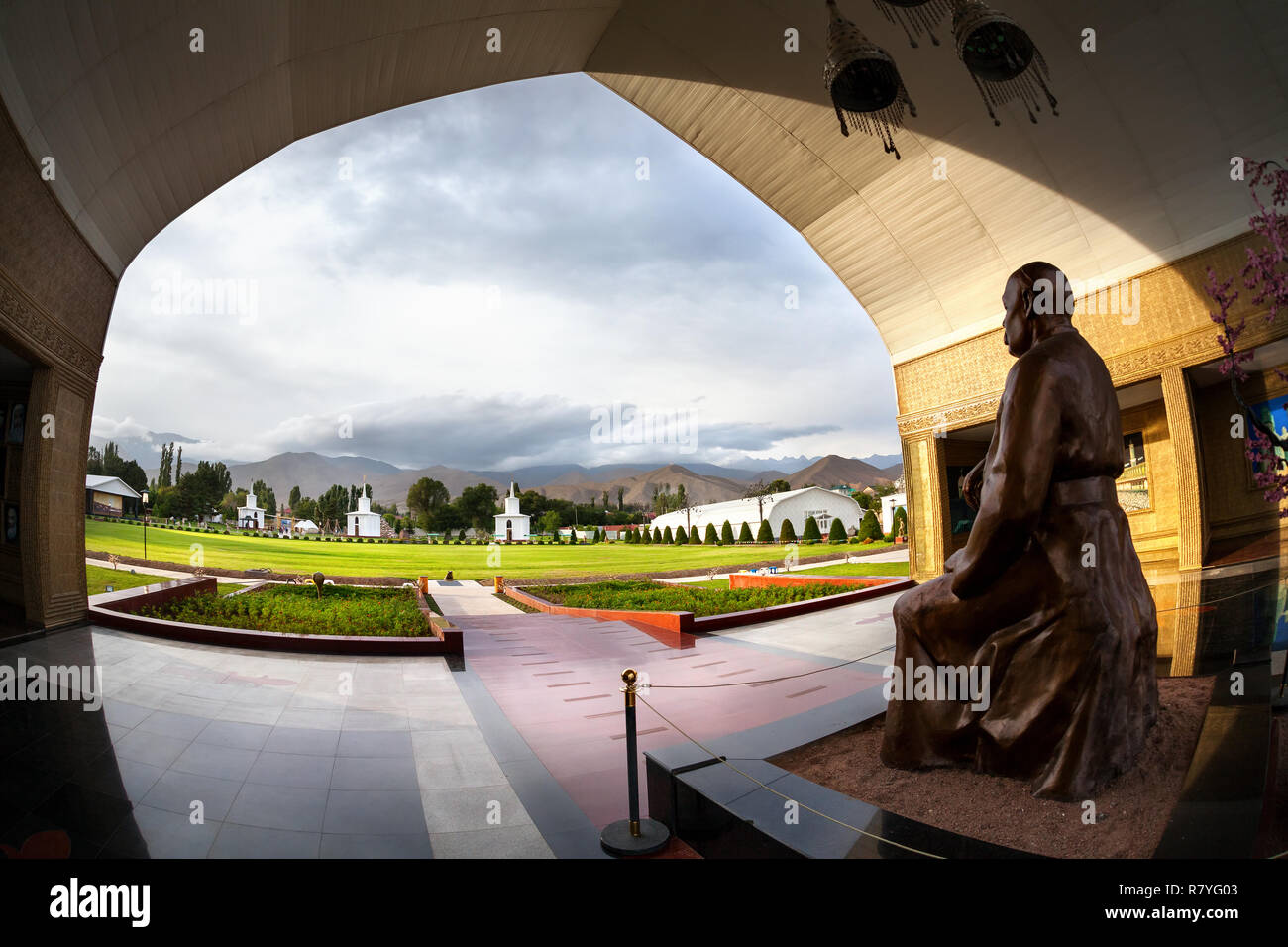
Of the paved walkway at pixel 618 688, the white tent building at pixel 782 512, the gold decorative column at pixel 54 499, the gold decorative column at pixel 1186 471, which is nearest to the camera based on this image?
the paved walkway at pixel 618 688

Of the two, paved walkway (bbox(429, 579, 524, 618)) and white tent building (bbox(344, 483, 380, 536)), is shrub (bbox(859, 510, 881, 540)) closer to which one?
paved walkway (bbox(429, 579, 524, 618))

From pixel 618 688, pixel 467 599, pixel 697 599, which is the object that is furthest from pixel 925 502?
pixel 467 599

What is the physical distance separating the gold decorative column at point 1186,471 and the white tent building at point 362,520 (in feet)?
134

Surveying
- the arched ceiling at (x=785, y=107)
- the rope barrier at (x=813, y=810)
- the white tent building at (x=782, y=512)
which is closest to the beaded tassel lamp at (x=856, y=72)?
the arched ceiling at (x=785, y=107)

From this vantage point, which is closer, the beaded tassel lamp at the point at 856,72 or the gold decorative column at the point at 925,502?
the beaded tassel lamp at the point at 856,72

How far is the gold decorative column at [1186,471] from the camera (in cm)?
996

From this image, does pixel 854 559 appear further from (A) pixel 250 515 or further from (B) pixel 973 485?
(A) pixel 250 515

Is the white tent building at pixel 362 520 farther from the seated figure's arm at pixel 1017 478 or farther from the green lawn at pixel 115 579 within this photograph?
the seated figure's arm at pixel 1017 478

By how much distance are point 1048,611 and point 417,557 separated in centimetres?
3179

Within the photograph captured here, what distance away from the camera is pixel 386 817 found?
2932mm

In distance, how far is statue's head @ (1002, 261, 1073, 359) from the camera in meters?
3.01

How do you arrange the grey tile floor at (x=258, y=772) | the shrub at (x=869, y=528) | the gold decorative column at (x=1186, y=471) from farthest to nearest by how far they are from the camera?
the shrub at (x=869, y=528) < the gold decorative column at (x=1186, y=471) < the grey tile floor at (x=258, y=772)
